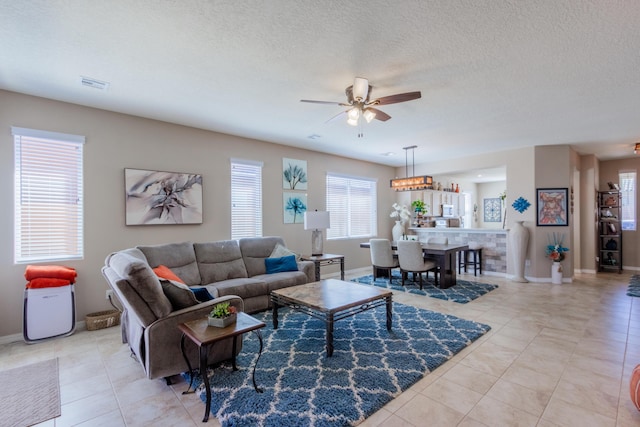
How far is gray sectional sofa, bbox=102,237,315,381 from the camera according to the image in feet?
7.29

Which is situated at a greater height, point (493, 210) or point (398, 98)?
point (398, 98)

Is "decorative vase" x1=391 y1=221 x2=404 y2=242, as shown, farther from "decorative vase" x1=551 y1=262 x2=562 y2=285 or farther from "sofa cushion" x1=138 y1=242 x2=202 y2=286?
"sofa cushion" x1=138 y1=242 x2=202 y2=286

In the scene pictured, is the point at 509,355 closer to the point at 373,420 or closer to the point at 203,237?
the point at 373,420

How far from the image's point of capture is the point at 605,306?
4.24m

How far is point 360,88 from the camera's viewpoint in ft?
9.25

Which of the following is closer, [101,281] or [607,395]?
[607,395]

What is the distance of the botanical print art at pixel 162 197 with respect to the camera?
13.0 feet

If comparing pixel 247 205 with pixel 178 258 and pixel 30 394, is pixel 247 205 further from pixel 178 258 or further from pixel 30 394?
pixel 30 394

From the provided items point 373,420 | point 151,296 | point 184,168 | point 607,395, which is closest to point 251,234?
point 184,168

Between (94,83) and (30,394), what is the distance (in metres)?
2.87

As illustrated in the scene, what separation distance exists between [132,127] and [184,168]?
83 cm

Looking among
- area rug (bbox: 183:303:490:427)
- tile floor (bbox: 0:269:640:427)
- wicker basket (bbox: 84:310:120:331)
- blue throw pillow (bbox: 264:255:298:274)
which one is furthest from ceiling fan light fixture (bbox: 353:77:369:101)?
wicker basket (bbox: 84:310:120:331)

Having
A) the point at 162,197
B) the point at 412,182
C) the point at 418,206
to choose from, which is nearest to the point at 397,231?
the point at 418,206

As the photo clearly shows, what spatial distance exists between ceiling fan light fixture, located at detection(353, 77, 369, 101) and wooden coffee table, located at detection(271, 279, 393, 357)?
2.07 metres
